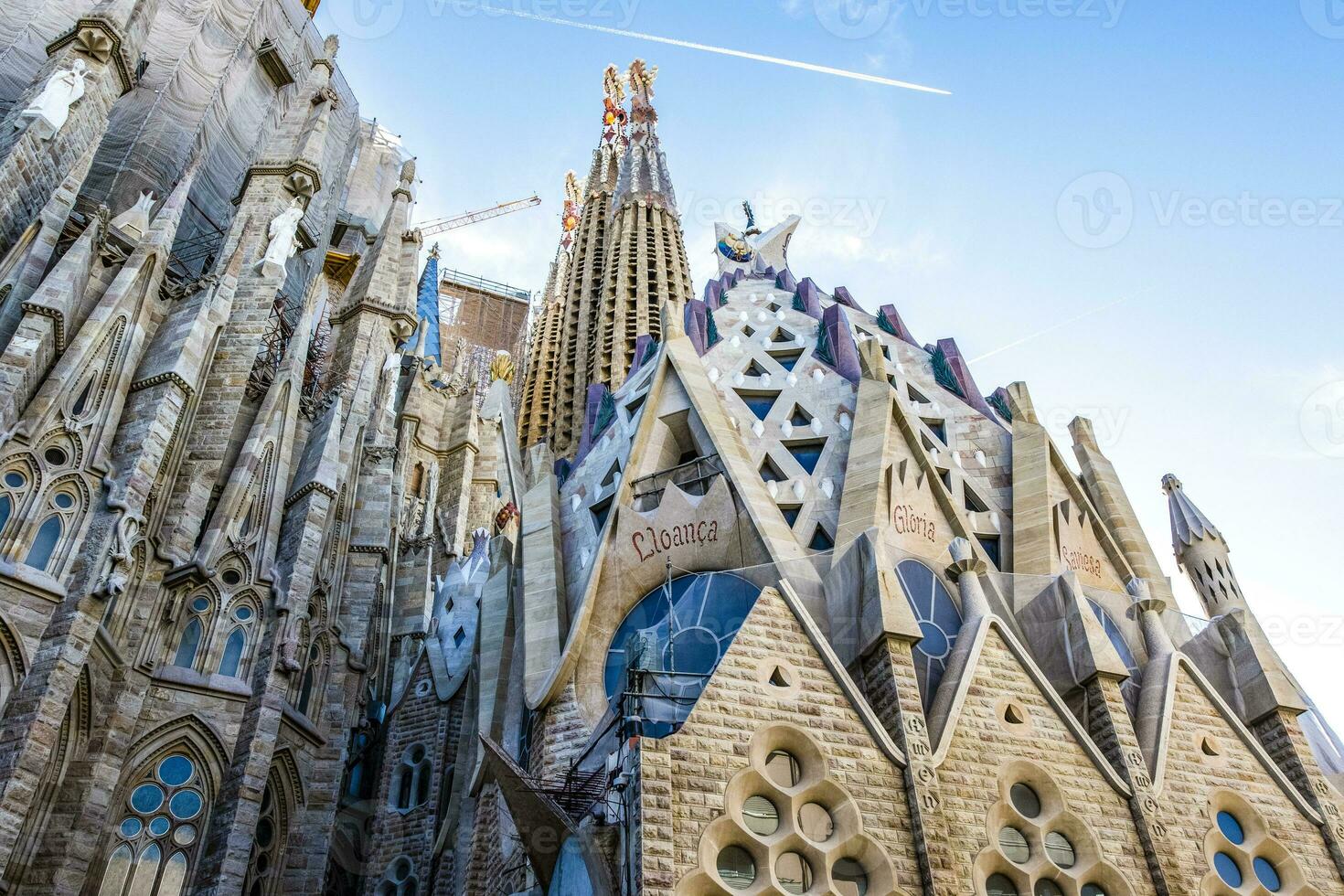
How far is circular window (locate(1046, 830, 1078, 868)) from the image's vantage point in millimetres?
12359

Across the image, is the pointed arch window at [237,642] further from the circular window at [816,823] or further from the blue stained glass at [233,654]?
the circular window at [816,823]

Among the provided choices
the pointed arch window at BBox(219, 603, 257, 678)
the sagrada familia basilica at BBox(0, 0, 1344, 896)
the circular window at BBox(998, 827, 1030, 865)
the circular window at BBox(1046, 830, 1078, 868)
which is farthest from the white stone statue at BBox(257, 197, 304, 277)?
the circular window at BBox(1046, 830, 1078, 868)

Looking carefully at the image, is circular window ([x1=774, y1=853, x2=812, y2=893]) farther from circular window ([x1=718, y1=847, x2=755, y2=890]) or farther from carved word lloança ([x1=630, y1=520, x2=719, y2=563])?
carved word lloança ([x1=630, y1=520, x2=719, y2=563])

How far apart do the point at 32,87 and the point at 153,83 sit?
6.85m

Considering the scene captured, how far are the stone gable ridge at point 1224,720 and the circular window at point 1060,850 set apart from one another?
4.62 feet

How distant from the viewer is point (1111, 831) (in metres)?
12.6

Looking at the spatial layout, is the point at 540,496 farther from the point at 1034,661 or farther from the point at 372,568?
the point at 1034,661

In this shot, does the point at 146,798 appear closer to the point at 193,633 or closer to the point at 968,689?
the point at 193,633

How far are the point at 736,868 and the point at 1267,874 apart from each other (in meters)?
6.48

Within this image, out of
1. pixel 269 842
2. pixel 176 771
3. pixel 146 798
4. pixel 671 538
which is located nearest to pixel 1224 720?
pixel 671 538

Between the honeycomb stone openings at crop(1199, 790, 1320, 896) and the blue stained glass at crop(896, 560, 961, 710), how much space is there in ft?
11.4

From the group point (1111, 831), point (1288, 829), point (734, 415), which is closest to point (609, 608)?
point (734, 415)

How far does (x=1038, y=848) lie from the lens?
12.3m

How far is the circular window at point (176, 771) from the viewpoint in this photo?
47.7ft
